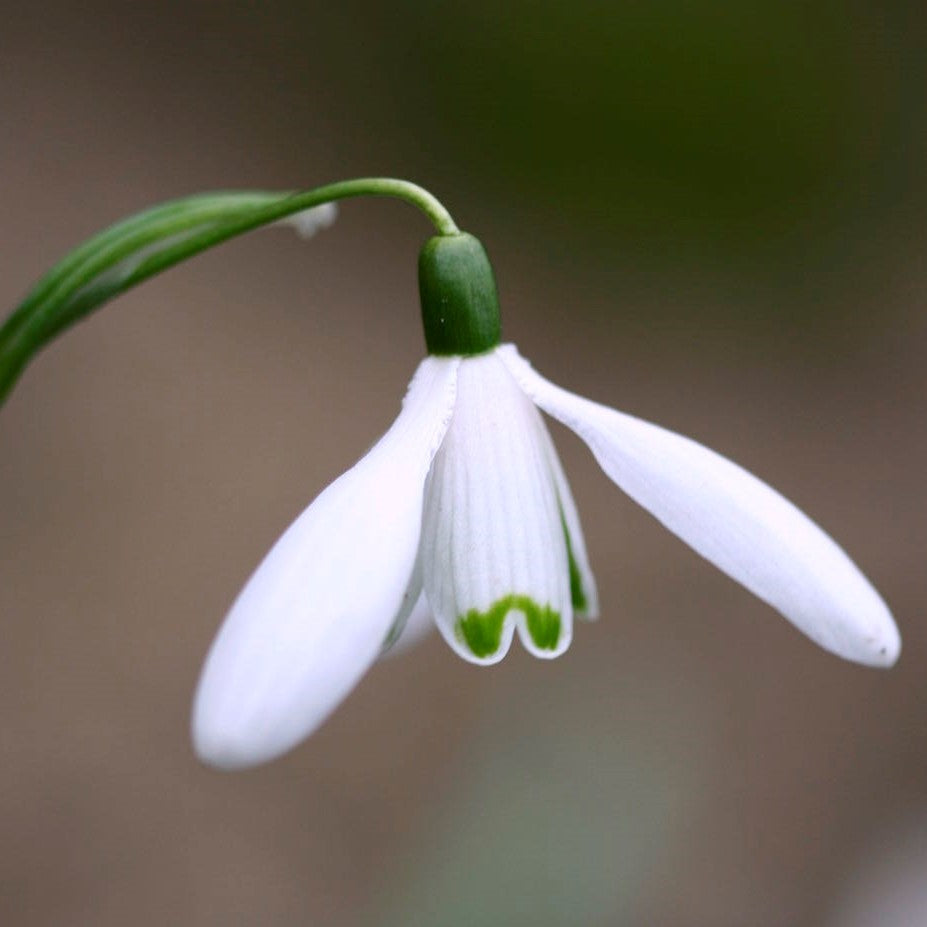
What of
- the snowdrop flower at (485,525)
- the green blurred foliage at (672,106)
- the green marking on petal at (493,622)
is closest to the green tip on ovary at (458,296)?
the snowdrop flower at (485,525)

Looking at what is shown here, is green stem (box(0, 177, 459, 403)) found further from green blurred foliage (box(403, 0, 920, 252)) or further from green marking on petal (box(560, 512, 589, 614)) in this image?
green blurred foliage (box(403, 0, 920, 252))

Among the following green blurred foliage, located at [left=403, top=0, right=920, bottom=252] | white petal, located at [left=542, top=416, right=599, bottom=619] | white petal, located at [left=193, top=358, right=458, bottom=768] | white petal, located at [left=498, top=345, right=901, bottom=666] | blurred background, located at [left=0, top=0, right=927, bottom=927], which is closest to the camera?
white petal, located at [left=193, top=358, right=458, bottom=768]

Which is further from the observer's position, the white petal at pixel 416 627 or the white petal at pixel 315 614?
the white petal at pixel 416 627

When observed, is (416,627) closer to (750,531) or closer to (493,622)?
(493,622)

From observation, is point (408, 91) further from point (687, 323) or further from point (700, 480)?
point (700, 480)

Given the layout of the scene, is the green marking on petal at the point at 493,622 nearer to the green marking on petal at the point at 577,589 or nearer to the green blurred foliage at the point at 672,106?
the green marking on petal at the point at 577,589

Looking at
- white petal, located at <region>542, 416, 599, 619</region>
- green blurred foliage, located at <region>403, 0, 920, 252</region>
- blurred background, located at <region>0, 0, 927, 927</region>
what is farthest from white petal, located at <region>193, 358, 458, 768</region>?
green blurred foliage, located at <region>403, 0, 920, 252</region>

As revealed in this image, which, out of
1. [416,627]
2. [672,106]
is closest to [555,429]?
→ [672,106]

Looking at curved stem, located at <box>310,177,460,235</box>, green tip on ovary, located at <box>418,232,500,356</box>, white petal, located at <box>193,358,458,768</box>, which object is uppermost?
curved stem, located at <box>310,177,460,235</box>
